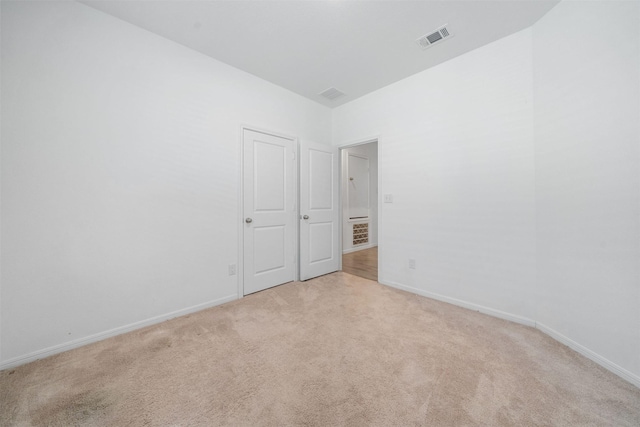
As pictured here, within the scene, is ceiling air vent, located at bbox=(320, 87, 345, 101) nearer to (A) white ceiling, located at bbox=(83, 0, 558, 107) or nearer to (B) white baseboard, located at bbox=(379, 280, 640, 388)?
(A) white ceiling, located at bbox=(83, 0, 558, 107)

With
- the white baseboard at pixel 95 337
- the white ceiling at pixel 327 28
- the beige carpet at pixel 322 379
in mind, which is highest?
the white ceiling at pixel 327 28

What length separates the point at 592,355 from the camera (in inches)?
63.1

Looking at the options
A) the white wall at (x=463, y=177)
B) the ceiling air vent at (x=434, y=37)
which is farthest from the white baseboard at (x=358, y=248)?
the ceiling air vent at (x=434, y=37)

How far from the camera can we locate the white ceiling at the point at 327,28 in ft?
6.15

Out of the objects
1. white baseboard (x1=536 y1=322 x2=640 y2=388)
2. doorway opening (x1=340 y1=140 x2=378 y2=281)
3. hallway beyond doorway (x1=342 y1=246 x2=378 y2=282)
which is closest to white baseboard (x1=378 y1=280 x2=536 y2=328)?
white baseboard (x1=536 y1=322 x2=640 y2=388)

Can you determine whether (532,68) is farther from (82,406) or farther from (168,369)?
(82,406)

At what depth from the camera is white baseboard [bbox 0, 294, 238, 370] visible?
160 centimetres

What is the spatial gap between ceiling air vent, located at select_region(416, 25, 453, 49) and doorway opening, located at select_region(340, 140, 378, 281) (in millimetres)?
2637

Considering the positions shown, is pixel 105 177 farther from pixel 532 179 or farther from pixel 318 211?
pixel 532 179

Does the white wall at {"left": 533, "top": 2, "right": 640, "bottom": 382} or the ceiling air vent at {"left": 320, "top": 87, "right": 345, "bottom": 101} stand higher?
the ceiling air vent at {"left": 320, "top": 87, "right": 345, "bottom": 101}

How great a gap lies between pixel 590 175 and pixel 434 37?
1.72 meters

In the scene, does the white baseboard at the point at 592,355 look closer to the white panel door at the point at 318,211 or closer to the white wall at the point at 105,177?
the white panel door at the point at 318,211

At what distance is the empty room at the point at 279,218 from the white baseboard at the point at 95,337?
1 cm

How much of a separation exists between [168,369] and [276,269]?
A: 5.34ft
